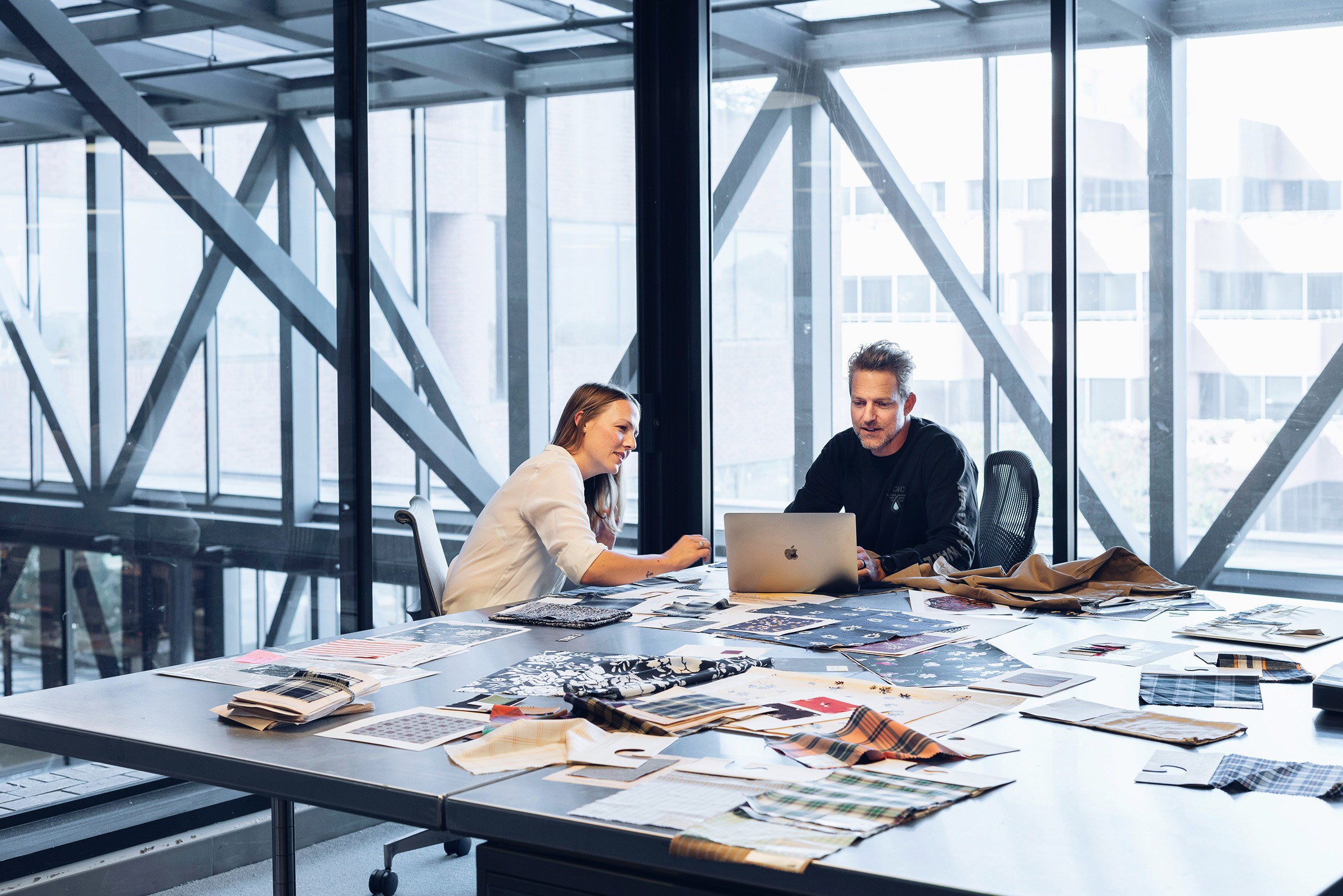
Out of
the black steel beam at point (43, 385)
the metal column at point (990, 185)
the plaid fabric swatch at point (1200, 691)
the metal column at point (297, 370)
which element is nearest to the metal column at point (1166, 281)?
the metal column at point (990, 185)

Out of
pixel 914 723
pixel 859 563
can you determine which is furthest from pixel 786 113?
pixel 914 723

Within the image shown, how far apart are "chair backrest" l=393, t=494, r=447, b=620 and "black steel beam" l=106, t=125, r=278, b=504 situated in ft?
2.57

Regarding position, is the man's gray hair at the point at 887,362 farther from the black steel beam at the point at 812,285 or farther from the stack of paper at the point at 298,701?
the stack of paper at the point at 298,701

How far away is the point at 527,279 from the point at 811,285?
1139 mm

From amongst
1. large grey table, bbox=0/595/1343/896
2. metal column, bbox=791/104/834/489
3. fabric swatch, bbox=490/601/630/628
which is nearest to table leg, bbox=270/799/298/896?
large grey table, bbox=0/595/1343/896

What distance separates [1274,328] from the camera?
4691 mm

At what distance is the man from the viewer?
3.64 metres

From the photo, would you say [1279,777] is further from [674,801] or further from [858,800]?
[674,801]

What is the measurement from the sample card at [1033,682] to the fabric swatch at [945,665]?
0.02m

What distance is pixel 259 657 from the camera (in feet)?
8.26

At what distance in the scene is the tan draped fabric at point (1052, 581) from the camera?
3096 mm

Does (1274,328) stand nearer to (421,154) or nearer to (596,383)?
(596,383)

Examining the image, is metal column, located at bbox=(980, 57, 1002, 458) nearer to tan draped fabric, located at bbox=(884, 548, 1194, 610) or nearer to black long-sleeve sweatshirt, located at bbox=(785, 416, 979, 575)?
black long-sleeve sweatshirt, located at bbox=(785, 416, 979, 575)

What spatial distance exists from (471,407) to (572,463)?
117 centimetres
